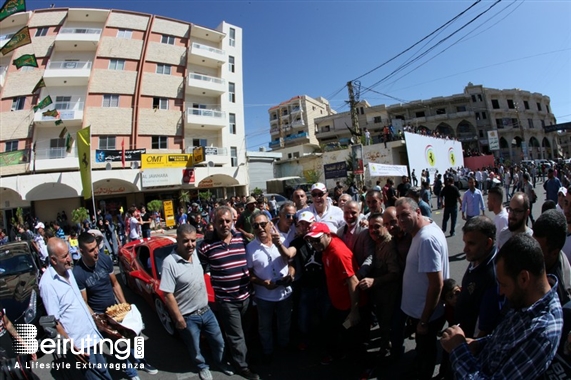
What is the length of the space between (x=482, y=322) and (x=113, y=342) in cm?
364

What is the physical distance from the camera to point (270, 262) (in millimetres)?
3416

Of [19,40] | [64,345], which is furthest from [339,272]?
[19,40]

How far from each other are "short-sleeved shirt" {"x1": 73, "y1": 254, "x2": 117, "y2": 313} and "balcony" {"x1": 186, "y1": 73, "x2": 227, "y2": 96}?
26.0m

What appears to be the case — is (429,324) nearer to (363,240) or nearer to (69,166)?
(363,240)

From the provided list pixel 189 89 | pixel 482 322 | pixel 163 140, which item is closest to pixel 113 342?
pixel 482 322

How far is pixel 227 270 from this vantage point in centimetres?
328

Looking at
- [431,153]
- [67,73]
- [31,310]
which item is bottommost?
[31,310]

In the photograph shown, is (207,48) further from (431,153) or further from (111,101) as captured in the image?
(431,153)

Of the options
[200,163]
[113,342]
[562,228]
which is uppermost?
[200,163]

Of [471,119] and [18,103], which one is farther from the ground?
[18,103]

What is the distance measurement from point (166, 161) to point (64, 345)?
22.8 m

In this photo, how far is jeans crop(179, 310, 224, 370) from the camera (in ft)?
10.4

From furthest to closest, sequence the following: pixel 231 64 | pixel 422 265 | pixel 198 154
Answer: pixel 231 64 < pixel 198 154 < pixel 422 265

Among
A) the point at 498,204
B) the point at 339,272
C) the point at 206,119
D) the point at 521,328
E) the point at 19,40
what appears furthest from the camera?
the point at 206,119
